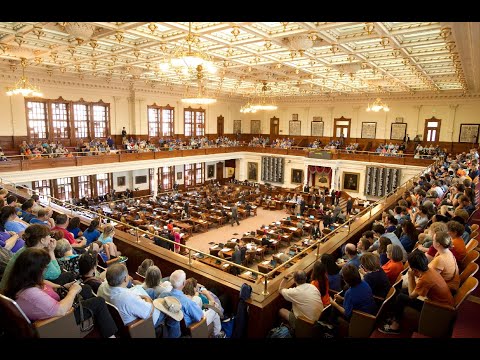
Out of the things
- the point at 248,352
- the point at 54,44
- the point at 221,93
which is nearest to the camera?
the point at 248,352

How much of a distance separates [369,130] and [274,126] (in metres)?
8.02

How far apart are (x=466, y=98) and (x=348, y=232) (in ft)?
57.8

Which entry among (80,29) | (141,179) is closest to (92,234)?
(80,29)

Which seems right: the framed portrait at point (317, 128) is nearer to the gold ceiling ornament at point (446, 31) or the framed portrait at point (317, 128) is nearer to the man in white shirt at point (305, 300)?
the gold ceiling ornament at point (446, 31)

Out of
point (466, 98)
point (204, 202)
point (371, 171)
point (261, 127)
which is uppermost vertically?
point (466, 98)

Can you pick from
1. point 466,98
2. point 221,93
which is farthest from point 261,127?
point 466,98

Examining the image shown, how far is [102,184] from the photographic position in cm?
1986

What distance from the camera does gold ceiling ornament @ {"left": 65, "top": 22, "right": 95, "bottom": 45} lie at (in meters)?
8.70

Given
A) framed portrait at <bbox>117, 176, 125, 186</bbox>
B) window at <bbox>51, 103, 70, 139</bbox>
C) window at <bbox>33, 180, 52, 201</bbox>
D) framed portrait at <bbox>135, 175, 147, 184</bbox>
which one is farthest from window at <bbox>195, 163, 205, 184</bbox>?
window at <bbox>33, 180, 52, 201</bbox>

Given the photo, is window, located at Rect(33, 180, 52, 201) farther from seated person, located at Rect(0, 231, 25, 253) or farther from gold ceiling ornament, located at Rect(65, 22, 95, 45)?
seated person, located at Rect(0, 231, 25, 253)

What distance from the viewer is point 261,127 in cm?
2858

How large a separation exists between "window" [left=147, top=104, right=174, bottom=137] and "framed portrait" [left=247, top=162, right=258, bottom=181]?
6959 mm

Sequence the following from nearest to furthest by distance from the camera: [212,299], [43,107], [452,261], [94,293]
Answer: [94,293]
[452,261]
[212,299]
[43,107]

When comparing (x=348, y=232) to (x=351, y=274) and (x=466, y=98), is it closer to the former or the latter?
(x=351, y=274)
